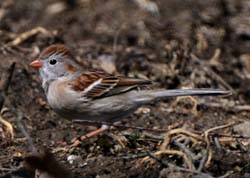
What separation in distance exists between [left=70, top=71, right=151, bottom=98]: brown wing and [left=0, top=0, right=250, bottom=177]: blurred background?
368mm

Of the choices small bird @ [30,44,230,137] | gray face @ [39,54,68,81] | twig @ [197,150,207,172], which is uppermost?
gray face @ [39,54,68,81]

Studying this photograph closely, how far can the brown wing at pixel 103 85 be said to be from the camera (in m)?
6.33

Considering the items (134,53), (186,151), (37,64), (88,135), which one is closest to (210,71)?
(134,53)

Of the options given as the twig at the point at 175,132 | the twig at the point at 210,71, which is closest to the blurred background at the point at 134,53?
the twig at the point at 210,71

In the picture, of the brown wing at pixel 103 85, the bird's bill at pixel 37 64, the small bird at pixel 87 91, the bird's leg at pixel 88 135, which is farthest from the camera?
the bird's bill at pixel 37 64

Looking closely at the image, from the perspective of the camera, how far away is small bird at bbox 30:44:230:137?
6203mm

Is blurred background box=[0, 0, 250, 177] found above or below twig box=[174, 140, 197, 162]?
below

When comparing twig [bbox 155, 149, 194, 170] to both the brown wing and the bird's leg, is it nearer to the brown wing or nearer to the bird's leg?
the bird's leg

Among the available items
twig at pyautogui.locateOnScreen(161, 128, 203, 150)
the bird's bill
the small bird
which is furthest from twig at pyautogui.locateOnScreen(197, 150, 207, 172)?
the bird's bill

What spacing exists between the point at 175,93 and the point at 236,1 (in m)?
3.92

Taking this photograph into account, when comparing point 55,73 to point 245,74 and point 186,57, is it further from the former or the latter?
point 245,74

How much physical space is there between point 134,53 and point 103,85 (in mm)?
1950

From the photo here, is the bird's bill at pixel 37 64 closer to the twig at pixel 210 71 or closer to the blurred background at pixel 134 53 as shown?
the blurred background at pixel 134 53

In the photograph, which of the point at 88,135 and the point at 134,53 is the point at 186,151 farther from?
the point at 134,53
